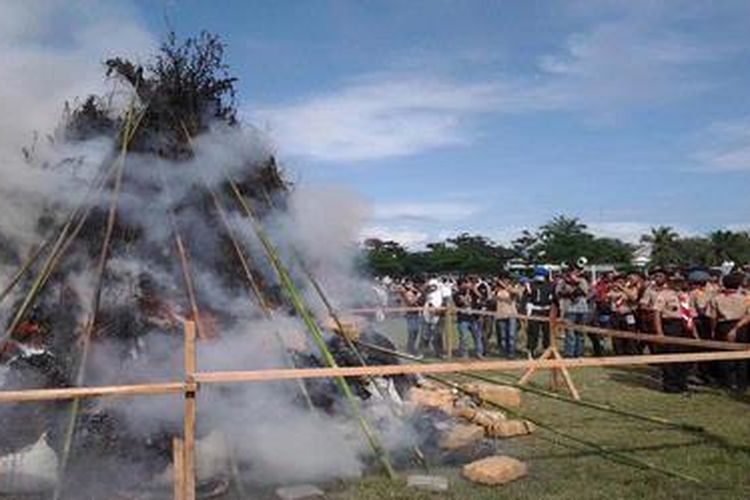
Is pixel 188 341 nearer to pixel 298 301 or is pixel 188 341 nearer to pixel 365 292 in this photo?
pixel 298 301

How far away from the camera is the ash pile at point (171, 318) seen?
A: 675 centimetres

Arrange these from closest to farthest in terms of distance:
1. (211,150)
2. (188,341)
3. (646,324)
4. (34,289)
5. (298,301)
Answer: (188,341) → (34,289) → (298,301) → (211,150) → (646,324)

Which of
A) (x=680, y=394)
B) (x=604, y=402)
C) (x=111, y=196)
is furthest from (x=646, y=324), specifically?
(x=111, y=196)

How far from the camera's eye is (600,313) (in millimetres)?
16641

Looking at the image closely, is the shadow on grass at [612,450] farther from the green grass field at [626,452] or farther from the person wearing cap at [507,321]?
the person wearing cap at [507,321]

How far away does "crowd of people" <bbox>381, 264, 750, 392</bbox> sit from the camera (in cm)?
1212

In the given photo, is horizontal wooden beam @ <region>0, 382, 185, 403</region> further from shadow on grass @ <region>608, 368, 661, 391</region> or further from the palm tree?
the palm tree

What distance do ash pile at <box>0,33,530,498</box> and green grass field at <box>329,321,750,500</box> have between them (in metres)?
0.55

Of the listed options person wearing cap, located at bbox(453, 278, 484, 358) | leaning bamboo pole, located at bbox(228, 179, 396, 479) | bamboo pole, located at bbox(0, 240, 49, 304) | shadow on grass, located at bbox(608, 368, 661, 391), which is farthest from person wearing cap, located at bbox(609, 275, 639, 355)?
bamboo pole, located at bbox(0, 240, 49, 304)

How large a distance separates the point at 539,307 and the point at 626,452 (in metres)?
10.2

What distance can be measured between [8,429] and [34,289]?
1.24 meters

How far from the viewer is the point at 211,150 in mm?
8938

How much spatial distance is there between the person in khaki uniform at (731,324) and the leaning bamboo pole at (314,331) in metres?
6.85

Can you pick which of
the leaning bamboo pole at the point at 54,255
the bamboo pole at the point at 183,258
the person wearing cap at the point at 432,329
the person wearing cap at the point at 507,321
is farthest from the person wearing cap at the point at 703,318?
the leaning bamboo pole at the point at 54,255
